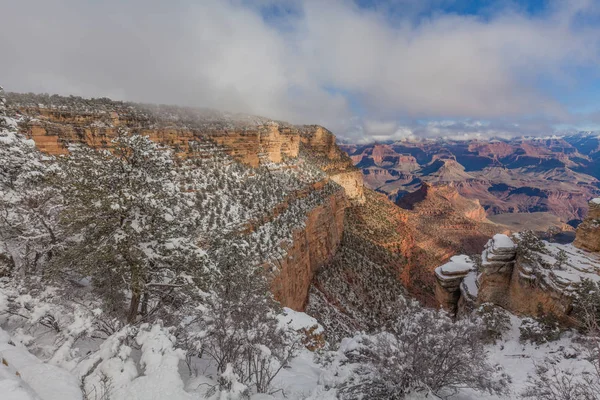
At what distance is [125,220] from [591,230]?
23.6 meters

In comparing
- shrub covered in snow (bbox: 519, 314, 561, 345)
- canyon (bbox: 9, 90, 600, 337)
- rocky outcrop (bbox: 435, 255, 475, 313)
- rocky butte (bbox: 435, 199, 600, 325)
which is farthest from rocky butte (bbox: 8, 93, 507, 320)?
shrub covered in snow (bbox: 519, 314, 561, 345)

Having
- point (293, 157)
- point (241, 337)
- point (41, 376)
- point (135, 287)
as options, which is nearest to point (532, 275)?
point (241, 337)

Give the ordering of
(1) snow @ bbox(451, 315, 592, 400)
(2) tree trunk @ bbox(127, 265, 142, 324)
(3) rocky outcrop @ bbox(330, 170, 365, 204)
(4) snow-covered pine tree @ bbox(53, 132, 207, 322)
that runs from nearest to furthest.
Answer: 1. (4) snow-covered pine tree @ bbox(53, 132, 207, 322)
2. (2) tree trunk @ bbox(127, 265, 142, 324)
3. (1) snow @ bbox(451, 315, 592, 400)
4. (3) rocky outcrop @ bbox(330, 170, 365, 204)

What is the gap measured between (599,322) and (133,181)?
20.1 m

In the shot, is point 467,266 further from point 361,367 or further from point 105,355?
point 105,355

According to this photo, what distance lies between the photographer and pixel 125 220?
8.48 metres

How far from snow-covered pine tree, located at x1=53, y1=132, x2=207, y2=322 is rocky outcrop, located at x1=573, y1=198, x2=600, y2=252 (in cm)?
2128

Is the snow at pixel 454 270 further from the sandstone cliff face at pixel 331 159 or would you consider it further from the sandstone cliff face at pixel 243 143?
the sandstone cliff face at pixel 331 159

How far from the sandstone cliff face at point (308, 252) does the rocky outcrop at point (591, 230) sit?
19.7 m

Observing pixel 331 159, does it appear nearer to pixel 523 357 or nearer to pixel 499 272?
pixel 499 272

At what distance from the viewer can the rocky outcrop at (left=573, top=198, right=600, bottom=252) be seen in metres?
15.7

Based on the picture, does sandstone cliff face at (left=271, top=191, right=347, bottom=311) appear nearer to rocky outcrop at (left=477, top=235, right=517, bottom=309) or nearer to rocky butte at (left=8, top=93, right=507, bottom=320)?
rocky butte at (left=8, top=93, right=507, bottom=320)

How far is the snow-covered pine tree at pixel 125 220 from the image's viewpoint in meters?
8.23

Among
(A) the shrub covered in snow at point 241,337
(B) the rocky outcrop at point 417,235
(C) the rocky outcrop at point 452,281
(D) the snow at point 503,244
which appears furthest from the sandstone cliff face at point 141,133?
(D) the snow at point 503,244
